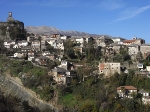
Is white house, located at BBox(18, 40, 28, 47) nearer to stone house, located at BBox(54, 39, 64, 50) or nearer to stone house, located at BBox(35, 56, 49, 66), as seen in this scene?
stone house, located at BBox(54, 39, 64, 50)

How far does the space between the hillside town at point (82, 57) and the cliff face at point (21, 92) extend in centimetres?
299

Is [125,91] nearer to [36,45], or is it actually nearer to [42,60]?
[42,60]

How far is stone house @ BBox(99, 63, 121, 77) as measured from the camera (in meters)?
33.5

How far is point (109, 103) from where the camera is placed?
2884 cm

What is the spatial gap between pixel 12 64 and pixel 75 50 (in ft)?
29.3

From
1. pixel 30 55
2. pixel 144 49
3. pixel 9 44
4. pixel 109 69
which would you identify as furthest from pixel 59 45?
pixel 109 69

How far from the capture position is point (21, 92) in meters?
34.4

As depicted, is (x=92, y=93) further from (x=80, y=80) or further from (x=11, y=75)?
(x=11, y=75)

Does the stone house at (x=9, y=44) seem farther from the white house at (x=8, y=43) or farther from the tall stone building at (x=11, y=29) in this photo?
the tall stone building at (x=11, y=29)

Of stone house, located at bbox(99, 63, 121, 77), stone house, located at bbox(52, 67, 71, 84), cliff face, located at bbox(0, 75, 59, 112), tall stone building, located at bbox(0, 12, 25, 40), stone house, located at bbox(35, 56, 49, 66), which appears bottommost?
cliff face, located at bbox(0, 75, 59, 112)

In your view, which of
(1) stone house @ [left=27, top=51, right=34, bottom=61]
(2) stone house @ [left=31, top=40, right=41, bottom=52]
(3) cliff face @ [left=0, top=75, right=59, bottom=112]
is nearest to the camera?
(3) cliff face @ [left=0, top=75, right=59, bottom=112]

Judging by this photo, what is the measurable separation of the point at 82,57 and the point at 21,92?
33.9 ft

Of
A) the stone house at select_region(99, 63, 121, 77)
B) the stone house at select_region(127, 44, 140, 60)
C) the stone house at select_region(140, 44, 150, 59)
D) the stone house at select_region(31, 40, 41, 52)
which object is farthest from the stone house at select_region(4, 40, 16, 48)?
the stone house at select_region(140, 44, 150, 59)

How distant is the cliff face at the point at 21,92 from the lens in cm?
3158
